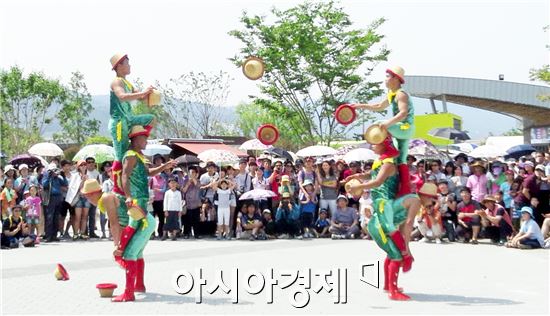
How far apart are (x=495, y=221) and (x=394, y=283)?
700 cm

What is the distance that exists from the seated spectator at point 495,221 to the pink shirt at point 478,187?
563 millimetres

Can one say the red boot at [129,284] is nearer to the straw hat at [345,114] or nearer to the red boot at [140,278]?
the red boot at [140,278]

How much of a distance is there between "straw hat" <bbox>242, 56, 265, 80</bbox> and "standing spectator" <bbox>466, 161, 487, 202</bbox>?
6.89 metres

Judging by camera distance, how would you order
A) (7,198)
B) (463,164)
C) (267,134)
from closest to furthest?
(267,134) → (7,198) → (463,164)

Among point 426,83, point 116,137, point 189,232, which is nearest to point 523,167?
point 189,232

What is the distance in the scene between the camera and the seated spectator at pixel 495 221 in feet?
44.1

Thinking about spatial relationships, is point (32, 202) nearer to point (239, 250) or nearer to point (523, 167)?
point (239, 250)

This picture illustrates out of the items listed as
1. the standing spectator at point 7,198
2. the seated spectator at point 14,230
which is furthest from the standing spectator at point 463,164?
the standing spectator at point 7,198

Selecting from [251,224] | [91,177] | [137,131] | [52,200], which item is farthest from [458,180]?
[137,131]

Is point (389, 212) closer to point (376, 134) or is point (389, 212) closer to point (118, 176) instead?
point (376, 134)

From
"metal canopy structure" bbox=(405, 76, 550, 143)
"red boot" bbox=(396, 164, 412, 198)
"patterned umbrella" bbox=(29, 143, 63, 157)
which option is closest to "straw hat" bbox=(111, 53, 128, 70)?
"red boot" bbox=(396, 164, 412, 198)

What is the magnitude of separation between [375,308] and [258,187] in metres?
8.46

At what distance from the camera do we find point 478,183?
568 inches

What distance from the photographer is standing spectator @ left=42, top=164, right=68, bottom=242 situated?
46.5ft
